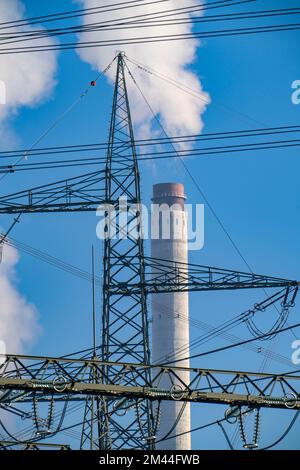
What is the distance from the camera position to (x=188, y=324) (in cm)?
17288

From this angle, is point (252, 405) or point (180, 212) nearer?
point (252, 405)

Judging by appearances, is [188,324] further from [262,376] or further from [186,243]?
[262,376]

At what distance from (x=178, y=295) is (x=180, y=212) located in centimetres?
1494

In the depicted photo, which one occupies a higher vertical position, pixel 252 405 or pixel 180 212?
pixel 180 212

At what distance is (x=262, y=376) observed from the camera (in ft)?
164

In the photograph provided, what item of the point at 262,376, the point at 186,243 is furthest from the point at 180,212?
the point at 262,376

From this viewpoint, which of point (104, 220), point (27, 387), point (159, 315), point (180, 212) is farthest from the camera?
point (180, 212)

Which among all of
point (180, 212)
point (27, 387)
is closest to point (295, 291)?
point (27, 387)
